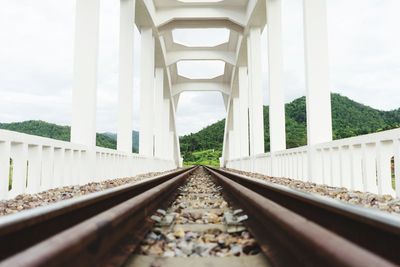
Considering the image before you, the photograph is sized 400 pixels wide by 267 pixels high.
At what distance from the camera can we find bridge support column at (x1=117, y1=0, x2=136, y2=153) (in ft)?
34.9

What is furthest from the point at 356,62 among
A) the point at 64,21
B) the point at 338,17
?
the point at 64,21

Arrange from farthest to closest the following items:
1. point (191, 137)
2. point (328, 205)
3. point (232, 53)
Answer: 1. point (191, 137)
2. point (232, 53)
3. point (328, 205)

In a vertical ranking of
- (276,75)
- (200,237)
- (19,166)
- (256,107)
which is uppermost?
(276,75)

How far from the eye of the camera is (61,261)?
733mm

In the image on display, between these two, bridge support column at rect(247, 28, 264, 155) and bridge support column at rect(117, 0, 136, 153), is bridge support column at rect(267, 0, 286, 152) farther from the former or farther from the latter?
bridge support column at rect(117, 0, 136, 153)

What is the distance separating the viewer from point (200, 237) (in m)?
2.06

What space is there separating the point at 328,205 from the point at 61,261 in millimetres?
1157

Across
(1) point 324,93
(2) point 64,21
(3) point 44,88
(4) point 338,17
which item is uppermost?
(4) point 338,17

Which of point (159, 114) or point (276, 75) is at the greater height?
point (159, 114)

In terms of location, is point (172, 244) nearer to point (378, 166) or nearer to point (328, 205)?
point (328, 205)

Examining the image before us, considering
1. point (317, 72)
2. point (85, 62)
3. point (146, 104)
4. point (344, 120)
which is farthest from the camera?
point (344, 120)

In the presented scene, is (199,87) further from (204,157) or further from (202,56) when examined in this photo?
(204,157)

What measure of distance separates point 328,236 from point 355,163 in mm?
4413

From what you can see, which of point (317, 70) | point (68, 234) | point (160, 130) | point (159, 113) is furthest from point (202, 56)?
point (68, 234)
